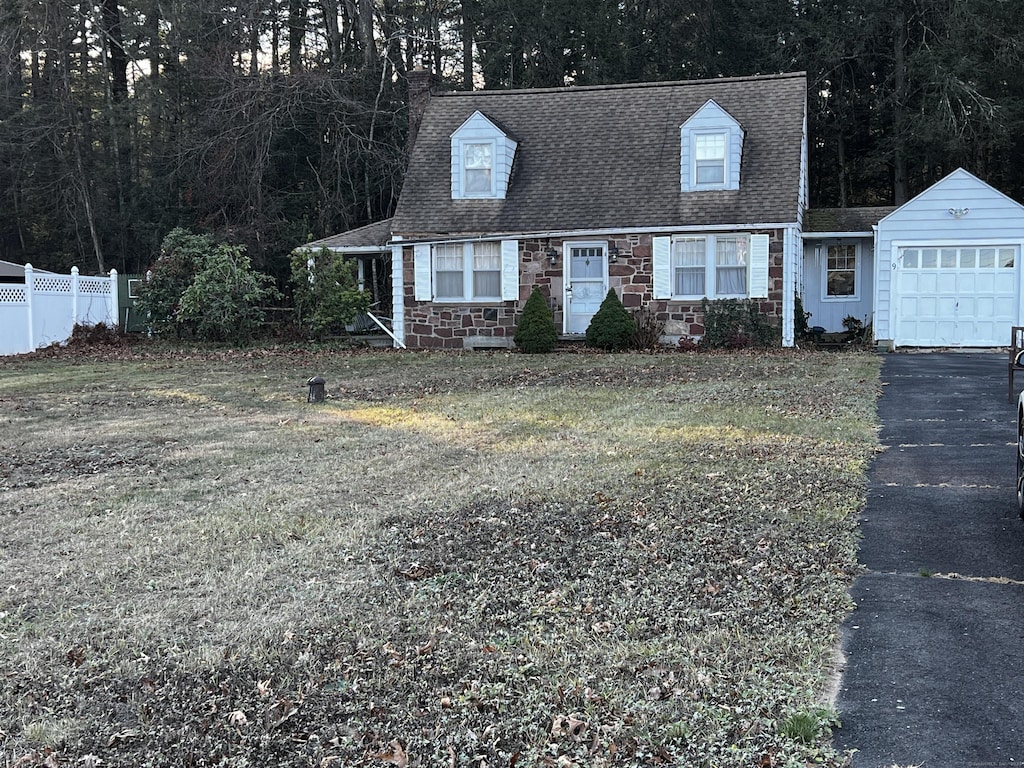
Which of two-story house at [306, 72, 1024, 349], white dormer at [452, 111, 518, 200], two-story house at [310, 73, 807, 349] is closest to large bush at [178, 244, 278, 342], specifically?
two-story house at [306, 72, 1024, 349]

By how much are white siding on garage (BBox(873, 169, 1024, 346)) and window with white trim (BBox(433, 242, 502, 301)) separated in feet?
25.3

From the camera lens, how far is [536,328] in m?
19.6

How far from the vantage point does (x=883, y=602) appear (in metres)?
4.73

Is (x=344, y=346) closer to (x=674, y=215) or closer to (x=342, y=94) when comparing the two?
(x=674, y=215)

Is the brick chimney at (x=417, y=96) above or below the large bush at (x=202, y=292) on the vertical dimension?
above

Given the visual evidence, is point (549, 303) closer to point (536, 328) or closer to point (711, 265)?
point (536, 328)

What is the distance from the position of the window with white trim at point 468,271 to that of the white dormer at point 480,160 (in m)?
1.13

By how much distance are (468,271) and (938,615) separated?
1716 centimetres

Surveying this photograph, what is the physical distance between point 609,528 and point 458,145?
1629 cm

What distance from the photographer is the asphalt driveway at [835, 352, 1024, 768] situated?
133 inches

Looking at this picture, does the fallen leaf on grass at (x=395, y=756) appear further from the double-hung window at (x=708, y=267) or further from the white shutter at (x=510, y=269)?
the white shutter at (x=510, y=269)

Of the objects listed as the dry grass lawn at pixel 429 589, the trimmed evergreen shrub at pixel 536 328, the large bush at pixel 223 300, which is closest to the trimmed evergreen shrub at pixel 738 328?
the trimmed evergreen shrub at pixel 536 328

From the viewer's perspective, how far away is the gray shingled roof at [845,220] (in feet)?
68.7

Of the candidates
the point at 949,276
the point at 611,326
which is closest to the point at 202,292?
the point at 611,326
